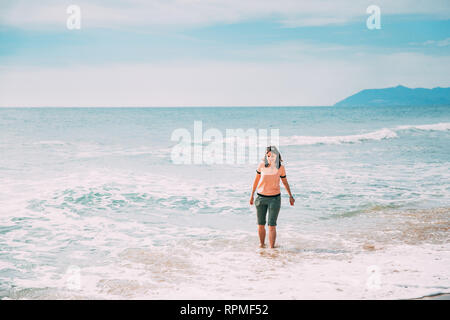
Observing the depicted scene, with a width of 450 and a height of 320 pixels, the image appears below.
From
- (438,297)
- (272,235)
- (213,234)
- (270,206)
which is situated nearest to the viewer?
(438,297)

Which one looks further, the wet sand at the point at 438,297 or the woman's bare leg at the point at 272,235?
the woman's bare leg at the point at 272,235

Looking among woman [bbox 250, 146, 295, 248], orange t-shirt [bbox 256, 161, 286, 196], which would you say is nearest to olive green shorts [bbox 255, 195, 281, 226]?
woman [bbox 250, 146, 295, 248]

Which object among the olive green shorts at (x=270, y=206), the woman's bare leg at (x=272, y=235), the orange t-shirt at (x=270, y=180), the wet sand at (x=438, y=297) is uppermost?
the orange t-shirt at (x=270, y=180)

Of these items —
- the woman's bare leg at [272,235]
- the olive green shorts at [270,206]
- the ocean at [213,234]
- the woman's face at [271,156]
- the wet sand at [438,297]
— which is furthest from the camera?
the woman's bare leg at [272,235]

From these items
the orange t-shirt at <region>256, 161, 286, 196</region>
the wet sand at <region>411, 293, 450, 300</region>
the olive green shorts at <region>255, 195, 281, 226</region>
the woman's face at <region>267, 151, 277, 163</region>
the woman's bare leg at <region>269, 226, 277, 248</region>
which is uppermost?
the woman's face at <region>267, 151, 277, 163</region>

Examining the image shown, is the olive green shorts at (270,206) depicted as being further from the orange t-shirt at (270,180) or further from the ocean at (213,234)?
the ocean at (213,234)

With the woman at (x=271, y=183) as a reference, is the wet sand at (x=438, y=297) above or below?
below

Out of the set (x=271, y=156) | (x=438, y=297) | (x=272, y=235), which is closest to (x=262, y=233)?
(x=272, y=235)

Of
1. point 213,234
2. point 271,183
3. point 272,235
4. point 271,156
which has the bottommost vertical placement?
point 213,234

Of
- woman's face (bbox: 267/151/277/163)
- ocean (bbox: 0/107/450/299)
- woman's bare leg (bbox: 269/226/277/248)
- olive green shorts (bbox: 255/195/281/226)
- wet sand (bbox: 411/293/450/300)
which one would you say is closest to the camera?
wet sand (bbox: 411/293/450/300)

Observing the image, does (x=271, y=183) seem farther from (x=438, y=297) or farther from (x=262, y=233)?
(x=438, y=297)

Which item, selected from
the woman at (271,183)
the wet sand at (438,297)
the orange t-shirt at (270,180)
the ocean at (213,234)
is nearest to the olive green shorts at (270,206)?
the woman at (271,183)

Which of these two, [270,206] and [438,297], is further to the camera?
[270,206]

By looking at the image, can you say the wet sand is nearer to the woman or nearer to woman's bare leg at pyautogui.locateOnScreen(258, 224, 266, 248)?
the woman
